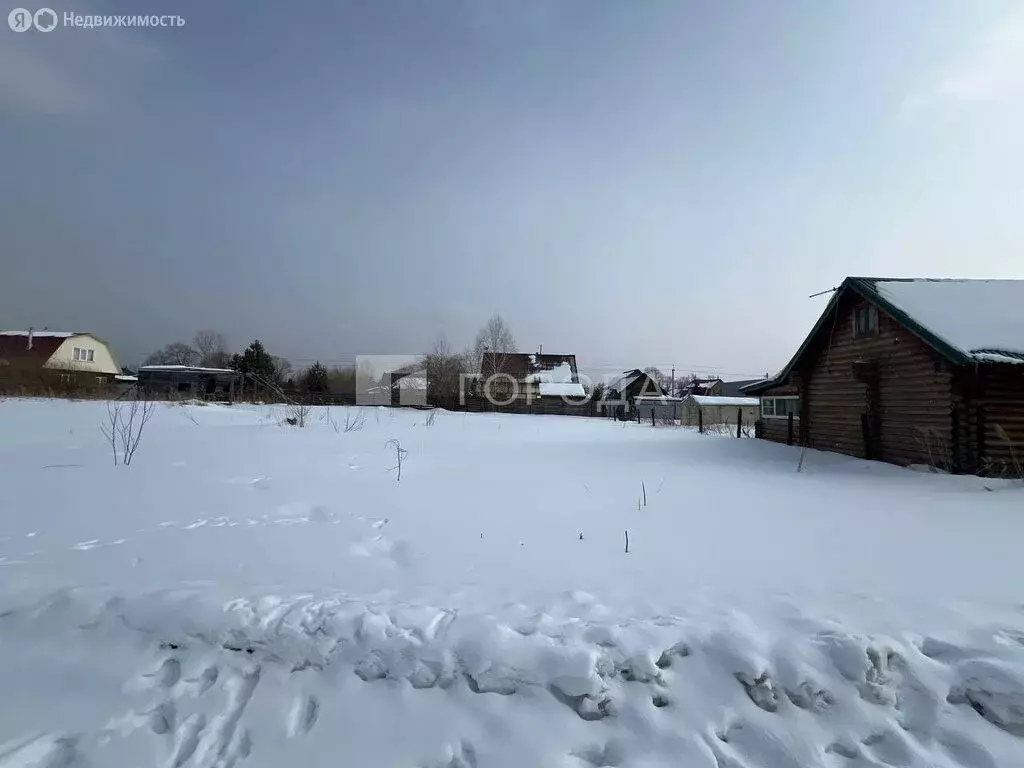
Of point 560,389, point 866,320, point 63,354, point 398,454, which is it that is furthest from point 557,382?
point 63,354

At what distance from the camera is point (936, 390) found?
404 inches

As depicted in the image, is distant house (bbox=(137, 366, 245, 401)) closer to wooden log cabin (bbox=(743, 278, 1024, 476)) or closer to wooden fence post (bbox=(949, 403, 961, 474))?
wooden log cabin (bbox=(743, 278, 1024, 476))

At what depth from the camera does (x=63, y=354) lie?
4403 centimetres

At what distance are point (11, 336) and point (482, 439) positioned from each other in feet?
169

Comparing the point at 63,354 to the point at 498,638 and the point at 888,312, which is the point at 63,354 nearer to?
the point at 498,638

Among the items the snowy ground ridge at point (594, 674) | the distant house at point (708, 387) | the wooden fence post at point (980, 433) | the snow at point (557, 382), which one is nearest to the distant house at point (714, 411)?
the snow at point (557, 382)

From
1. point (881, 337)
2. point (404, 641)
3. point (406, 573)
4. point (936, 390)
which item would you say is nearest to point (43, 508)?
point (406, 573)

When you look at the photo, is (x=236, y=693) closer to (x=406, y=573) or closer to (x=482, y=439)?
(x=406, y=573)

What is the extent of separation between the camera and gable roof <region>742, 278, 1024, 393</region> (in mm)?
9523

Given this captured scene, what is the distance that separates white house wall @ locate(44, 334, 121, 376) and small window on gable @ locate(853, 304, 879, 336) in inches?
2023

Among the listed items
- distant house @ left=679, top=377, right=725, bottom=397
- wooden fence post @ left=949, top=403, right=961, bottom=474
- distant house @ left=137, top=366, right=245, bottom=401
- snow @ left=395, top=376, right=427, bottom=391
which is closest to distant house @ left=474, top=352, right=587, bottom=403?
snow @ left=395, top=376, right=427, bottom=391

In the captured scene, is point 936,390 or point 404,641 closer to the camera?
point 404,641

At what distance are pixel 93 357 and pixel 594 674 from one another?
60.3 m

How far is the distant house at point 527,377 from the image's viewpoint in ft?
155
